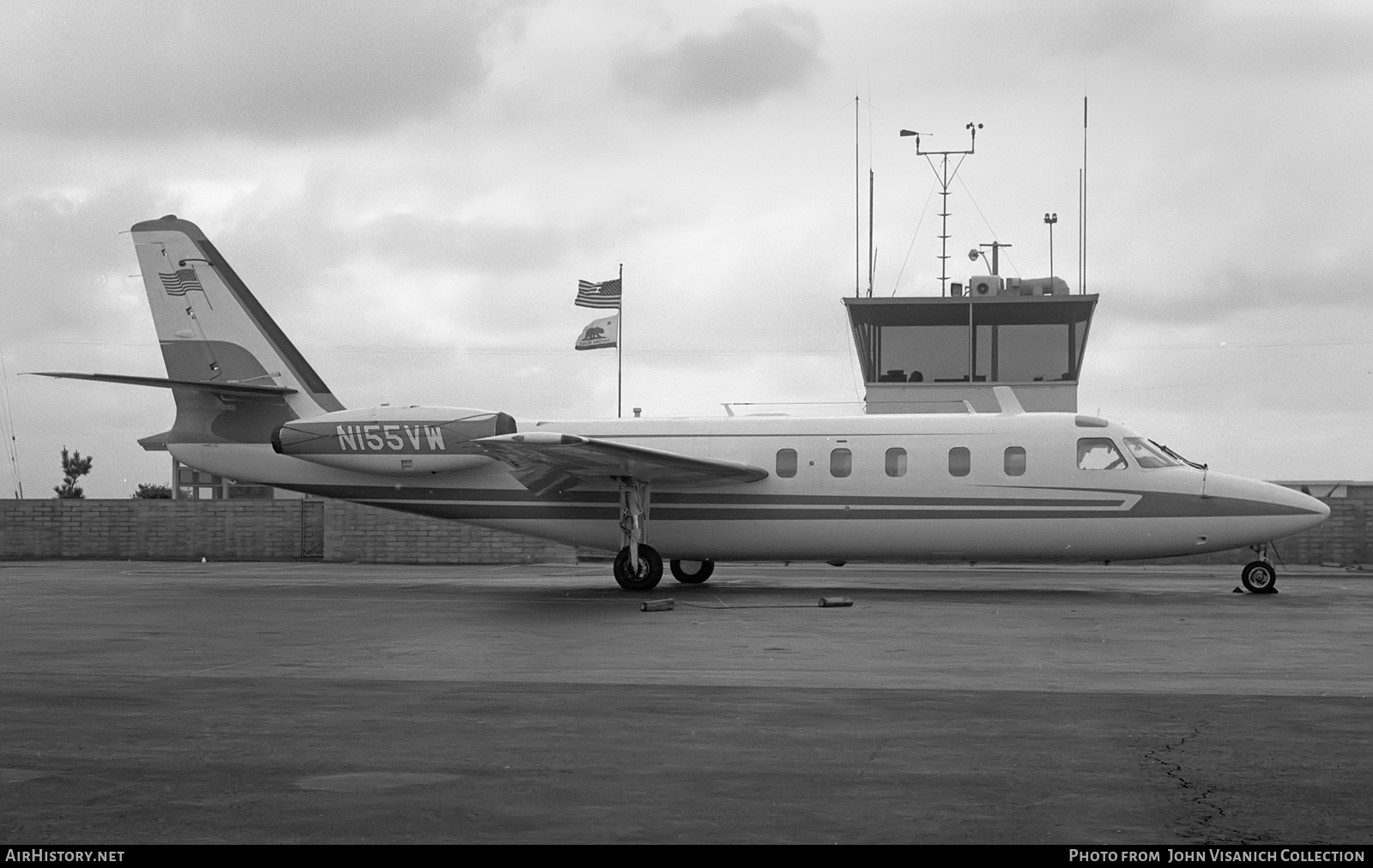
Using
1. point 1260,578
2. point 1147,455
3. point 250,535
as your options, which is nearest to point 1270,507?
point 1260,578

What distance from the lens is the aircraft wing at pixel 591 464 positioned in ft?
66.1

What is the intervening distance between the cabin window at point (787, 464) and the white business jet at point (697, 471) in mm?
31

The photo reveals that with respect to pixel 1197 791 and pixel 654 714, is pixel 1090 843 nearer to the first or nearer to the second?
pixel 1197 791

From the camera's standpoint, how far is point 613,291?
125 ft

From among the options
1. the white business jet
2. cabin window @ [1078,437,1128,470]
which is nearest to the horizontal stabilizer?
the white business jet

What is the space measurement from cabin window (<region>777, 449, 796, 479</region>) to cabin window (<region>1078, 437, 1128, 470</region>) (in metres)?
4.49

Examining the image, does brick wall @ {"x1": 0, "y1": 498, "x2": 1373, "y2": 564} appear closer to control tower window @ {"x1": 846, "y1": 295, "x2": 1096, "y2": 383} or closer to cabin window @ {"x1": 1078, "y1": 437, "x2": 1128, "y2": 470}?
control tower window @ {"x1": 846, "y1": 295, "x2": 1096, "y2": 383}

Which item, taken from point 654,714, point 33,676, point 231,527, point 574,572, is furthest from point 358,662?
point 231,527

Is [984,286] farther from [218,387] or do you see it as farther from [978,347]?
[218,387]

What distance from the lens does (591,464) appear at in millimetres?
21578

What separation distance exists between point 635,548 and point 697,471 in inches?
64.7

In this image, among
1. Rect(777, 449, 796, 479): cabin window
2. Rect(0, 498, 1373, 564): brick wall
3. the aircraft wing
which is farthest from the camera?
Rect(0, 498, 1373, 564): brick wall

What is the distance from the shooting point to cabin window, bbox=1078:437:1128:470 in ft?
70.2

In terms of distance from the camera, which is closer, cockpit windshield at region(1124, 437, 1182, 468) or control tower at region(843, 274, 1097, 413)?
cockpit windshield at region(1124, 437, 1182, 468)
